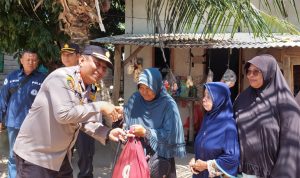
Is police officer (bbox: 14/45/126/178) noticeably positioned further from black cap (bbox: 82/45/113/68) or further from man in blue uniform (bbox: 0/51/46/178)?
man in blue uniform (bbox: 0/51/46/178)

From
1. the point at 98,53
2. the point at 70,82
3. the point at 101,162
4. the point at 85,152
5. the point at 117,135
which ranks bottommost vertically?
the point at 101,162

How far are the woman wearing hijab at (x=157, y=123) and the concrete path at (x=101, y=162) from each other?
2095 millimetres

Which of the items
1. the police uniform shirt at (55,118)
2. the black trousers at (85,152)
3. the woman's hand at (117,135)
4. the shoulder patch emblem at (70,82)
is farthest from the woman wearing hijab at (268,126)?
the black trousers at (85,152)

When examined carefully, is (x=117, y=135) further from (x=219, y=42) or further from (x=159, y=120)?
(x=219, y=42)

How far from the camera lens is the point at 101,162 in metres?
7.18

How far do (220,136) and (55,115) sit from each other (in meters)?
1.23

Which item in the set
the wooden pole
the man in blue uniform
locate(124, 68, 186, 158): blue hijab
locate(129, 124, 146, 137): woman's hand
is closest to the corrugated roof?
the wooden pole

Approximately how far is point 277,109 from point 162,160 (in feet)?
3.57

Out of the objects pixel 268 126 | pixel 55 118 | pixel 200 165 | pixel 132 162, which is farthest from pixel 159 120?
pixel 55 118

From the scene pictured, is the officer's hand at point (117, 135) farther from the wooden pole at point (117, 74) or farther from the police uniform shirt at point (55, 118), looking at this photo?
the wooden pole at point (117, 74)

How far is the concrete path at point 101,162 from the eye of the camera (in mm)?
6324

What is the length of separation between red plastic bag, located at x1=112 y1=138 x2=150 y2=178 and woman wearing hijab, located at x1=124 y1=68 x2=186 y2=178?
152 millimetres

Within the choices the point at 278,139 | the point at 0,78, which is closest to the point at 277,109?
the point at 278,139

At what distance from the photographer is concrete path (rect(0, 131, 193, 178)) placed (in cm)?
632
